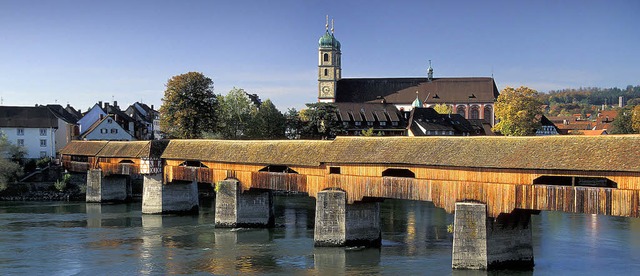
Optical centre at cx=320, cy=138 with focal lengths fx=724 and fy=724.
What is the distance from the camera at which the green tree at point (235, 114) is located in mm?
69562

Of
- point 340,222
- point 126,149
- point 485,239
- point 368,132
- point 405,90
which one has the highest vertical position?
point 405,90

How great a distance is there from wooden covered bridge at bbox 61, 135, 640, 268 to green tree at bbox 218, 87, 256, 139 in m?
24.4

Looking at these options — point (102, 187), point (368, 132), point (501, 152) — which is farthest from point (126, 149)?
point (368, 132)

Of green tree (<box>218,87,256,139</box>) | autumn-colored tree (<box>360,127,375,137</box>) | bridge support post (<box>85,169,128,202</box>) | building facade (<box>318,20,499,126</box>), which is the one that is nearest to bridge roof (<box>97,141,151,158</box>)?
bridge support post (<box>85,169,128,202</box>)

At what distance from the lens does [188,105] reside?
207 ft

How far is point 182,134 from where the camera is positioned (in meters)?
63.2

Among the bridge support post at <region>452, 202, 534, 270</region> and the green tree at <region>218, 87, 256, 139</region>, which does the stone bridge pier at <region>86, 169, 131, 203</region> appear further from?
the bridge support post at <region>452, 202, 534, 270</region>

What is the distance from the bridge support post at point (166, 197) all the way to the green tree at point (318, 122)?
27.6 m

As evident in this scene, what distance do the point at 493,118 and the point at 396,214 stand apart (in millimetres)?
67570

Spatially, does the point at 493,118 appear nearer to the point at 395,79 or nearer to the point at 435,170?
the point at 395,79

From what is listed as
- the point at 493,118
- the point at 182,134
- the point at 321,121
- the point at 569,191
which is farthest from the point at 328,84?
the point at 569,191

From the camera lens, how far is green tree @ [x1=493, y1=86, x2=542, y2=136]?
77.4m

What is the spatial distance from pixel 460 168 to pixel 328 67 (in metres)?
86.6

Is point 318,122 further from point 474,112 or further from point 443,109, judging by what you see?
point 474,112
